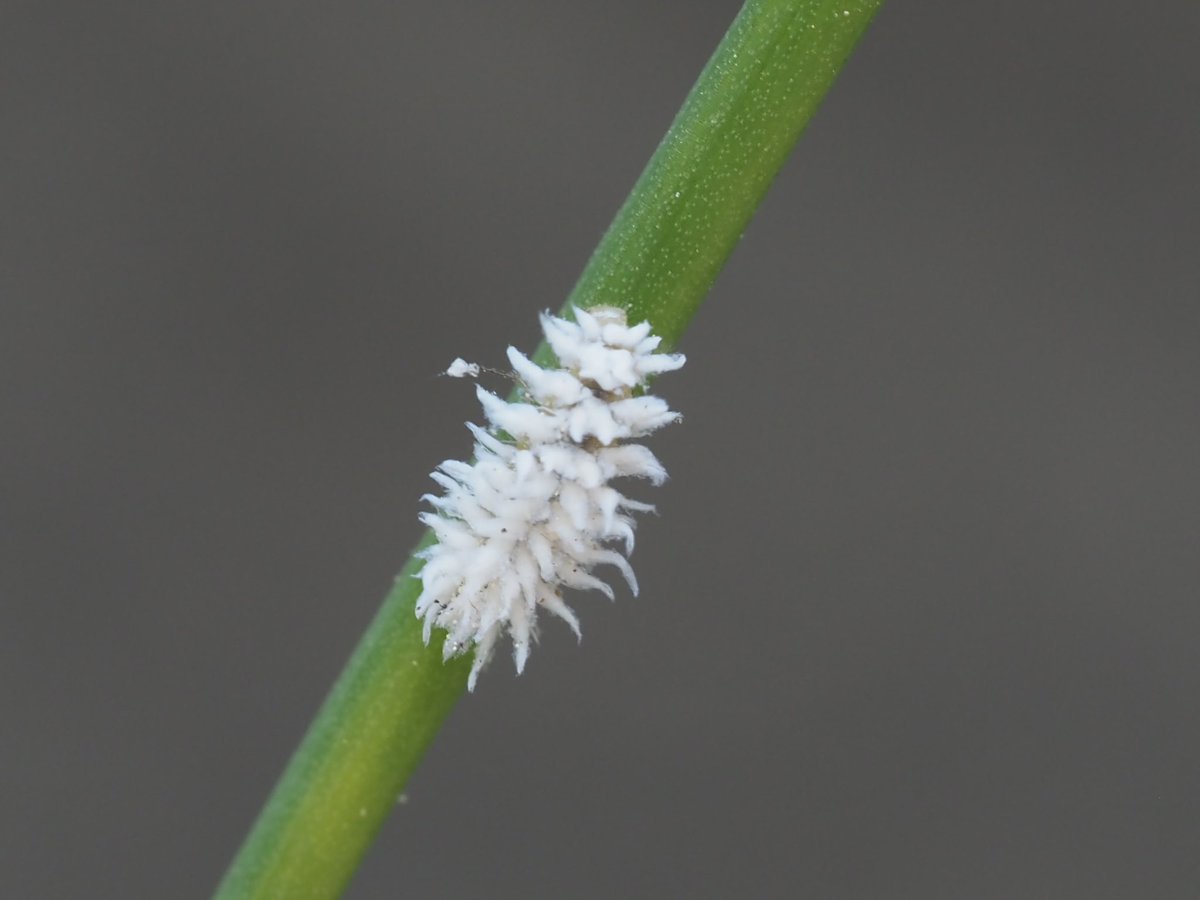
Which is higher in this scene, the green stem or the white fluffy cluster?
the green stem

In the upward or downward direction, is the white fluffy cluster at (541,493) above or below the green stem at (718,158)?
below

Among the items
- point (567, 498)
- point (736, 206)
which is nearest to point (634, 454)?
point (567, 498)

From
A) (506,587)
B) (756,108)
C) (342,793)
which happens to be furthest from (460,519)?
(756,108)

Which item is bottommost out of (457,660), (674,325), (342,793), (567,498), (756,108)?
(342,793)

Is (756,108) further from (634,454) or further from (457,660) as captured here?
(457,660)

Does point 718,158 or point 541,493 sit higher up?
point 718,158

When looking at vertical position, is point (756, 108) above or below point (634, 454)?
above
